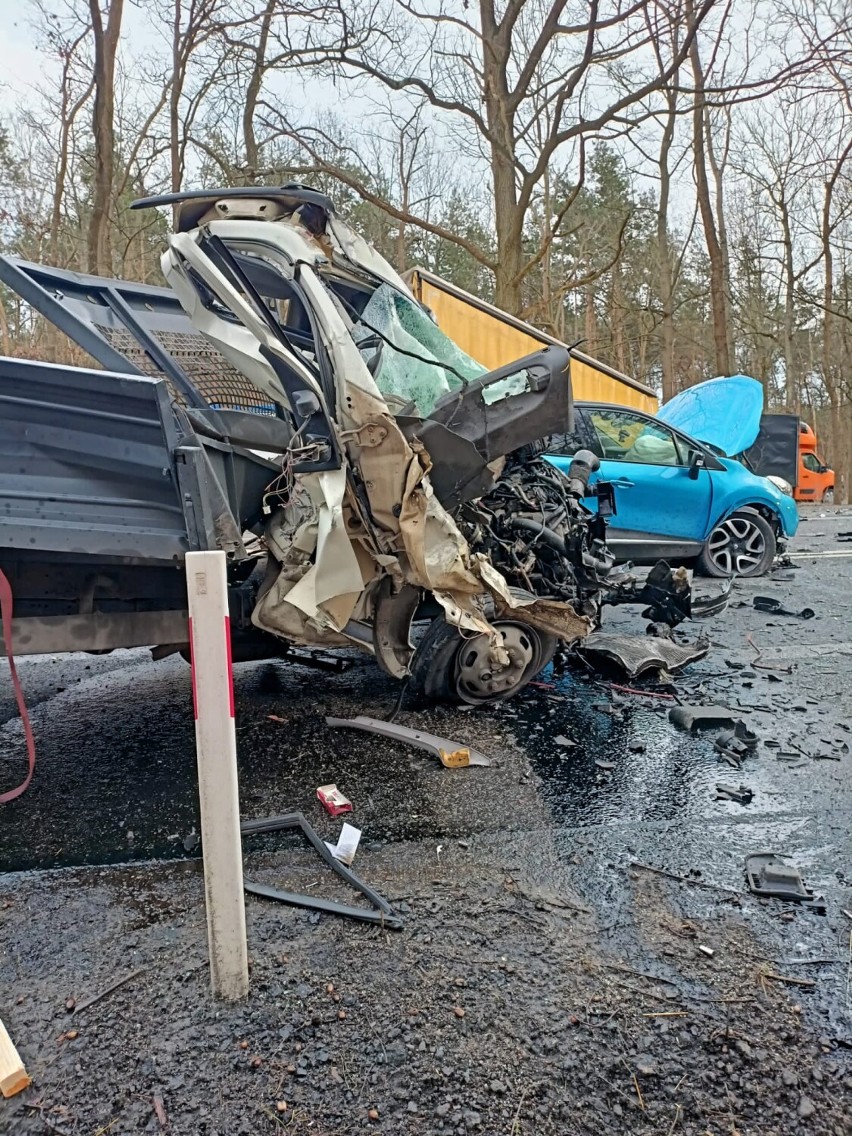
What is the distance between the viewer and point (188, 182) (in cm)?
1734

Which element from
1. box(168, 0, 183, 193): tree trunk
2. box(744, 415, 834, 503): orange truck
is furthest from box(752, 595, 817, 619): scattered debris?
box(168, 0, 183, 193): tree trunk

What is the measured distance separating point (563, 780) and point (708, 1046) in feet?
4.90

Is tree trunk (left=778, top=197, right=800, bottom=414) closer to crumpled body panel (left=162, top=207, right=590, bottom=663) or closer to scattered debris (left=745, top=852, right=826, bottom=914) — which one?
crumpled body panel (left=162, top=207, right=590, bottom=663)

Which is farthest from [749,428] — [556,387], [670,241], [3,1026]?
[670,241]

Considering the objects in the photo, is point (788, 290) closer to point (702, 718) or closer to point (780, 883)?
point (702, 718)

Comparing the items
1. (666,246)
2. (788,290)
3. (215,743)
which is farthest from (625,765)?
(788,290)

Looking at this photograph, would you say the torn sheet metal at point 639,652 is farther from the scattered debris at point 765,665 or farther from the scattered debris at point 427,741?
the scattered debris at point 427,741

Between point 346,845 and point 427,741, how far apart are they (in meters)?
0.94

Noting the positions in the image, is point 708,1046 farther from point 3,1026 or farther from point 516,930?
point 3,1026

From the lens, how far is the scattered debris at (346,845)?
2654 millimetres

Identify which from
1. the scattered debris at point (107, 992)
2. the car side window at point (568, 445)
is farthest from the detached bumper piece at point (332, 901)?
the car side window at point (568, 445)

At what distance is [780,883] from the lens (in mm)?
2479

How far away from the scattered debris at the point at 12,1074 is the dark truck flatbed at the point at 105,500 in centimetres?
169

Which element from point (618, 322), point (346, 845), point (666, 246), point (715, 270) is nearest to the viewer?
point (346, 845)
